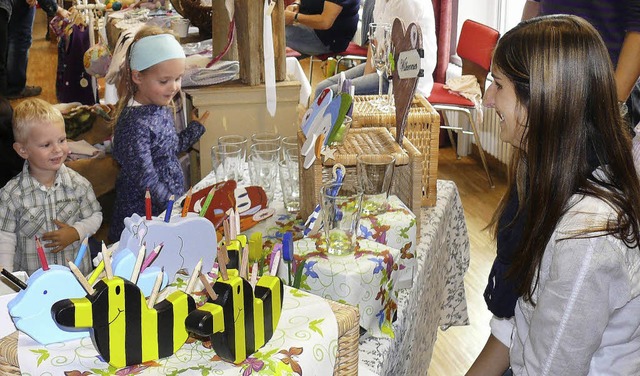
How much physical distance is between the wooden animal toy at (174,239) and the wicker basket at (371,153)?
56 cm

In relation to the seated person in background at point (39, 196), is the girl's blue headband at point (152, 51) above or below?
above

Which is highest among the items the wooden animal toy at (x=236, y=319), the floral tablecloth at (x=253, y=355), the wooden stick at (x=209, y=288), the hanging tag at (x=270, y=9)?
the hanging tag at (x=270, y=9)

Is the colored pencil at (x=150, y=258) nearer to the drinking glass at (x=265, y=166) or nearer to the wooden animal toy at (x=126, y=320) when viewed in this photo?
the wooden animal toy at (x=126, y=320)

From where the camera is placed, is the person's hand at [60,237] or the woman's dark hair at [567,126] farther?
the person's hand at [60,237]

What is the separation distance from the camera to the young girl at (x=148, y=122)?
95.0 inches

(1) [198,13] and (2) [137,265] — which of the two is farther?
(1) [198,13]

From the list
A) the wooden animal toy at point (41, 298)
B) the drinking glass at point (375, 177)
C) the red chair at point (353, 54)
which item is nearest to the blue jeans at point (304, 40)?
the red chair at point (353, 54)

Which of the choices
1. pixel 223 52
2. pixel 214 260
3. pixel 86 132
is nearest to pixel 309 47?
pixel 86 132

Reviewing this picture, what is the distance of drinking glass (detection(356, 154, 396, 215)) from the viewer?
1866 mm

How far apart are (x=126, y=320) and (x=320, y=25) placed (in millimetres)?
4253

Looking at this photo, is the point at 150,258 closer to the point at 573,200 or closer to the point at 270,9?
the point at 573,200

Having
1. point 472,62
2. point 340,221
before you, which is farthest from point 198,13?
point 340,221

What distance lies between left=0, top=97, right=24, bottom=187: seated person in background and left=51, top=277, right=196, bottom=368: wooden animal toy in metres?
1.90

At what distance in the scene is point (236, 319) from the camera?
1150 mm
